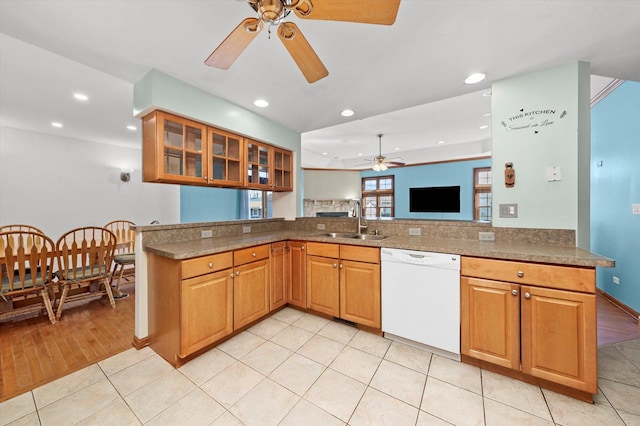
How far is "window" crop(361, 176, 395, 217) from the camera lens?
23.4 ft

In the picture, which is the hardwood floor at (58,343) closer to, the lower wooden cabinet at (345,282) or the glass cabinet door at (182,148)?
the glass cabinet door at (182,148)

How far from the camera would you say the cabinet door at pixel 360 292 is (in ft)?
7.25

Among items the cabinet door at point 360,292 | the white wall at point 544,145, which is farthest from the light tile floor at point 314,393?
the white wall at point 544,145

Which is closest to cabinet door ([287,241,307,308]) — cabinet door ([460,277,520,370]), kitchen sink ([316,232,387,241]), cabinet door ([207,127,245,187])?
kitchen sink ([316,232,387,241])

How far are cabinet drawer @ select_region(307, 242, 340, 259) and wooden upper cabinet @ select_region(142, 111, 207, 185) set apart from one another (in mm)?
1254

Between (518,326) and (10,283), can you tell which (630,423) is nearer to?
(518,326)

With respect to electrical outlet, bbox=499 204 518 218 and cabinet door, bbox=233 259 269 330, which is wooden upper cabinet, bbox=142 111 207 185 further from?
electrical outlet, bbox=499 204 518 218

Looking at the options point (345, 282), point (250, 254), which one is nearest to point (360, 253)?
point (345, 282)

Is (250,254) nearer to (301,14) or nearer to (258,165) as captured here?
(258,165)

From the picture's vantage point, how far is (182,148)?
2.18 m

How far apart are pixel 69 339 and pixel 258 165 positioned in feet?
7.99

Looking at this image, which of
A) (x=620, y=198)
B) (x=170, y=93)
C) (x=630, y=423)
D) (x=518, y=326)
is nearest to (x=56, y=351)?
(x=170, y=93)

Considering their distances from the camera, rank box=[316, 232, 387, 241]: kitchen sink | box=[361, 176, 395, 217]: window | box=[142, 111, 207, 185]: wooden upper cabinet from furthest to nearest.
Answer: box=[361, 176, 395, 217]: window
box=[316, 232, 387, 241]: kitchen sink
box=[142, 111, 207, 185]: wooden upper cabinet

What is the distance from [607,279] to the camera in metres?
3.03
